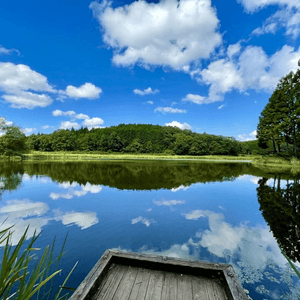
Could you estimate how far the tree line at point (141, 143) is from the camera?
8044 centimetres

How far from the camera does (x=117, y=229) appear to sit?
6.21 m

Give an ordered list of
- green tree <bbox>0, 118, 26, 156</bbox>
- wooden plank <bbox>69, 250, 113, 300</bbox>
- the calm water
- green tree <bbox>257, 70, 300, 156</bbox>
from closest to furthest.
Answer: wooden plank <bbox>69, 250, 113, 300</bbox> < the calm water < green tree <bbox>257, 70, 300, 156</bbox> < green tree <bbox>0, 118, 26, 156</bbox>

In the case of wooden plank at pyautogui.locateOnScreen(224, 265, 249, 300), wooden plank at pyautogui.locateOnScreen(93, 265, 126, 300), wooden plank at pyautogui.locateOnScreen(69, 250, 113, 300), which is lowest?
wooden plank at pyautogui.locateOnScreen(93, 265, 126, 300)

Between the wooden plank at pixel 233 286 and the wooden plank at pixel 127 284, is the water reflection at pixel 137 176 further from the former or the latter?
the wooden plank at pixel 233 286

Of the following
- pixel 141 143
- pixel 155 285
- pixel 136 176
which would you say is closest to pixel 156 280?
pixel 155 285

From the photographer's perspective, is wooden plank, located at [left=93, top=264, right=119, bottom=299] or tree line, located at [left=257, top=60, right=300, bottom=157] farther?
tree line, located at [left=257, top=60, right=300, bottom=157]

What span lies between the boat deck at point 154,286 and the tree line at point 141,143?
7806 cm

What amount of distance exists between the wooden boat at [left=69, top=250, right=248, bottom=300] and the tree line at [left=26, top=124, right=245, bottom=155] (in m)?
78.0

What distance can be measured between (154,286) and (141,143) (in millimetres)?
91299

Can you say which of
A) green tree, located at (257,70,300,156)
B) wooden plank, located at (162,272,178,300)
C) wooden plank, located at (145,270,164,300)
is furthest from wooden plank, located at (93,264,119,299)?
green tree, located at (257,70,300,156)

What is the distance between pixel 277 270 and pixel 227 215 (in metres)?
3.64

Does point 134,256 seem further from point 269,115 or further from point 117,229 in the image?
point 269,115

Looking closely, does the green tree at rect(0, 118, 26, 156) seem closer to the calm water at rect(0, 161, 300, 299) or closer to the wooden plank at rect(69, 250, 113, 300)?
the calm water at rect(0, 161, 300, 299)

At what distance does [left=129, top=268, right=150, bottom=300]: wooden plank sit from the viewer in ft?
8.86
